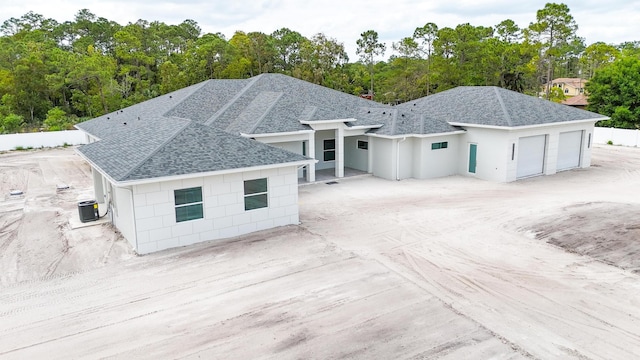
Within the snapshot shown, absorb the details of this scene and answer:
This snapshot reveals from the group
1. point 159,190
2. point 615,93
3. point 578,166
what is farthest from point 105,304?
point 615,93

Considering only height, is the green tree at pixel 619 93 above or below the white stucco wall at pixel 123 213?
above

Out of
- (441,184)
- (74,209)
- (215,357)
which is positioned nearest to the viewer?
(215,357)

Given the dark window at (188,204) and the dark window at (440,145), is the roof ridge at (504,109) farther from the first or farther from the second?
the dark window at (188,204)

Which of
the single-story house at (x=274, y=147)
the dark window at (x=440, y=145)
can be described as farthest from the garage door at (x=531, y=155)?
the dark window at (x=440, y=145)

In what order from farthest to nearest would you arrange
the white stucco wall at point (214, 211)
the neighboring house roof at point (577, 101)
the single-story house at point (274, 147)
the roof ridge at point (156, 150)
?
1. the neighboring house roof at point (577, 101)
2. the single-story house at point (274, 147)
3. the white stucco wall at point (214, 211)
4. the roof ridge at point (156, 150)

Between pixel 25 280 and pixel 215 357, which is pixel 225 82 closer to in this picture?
pixel 25 280
